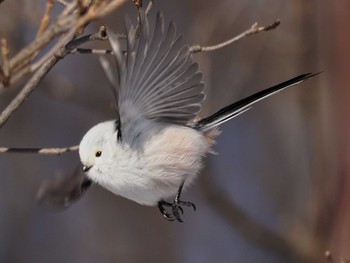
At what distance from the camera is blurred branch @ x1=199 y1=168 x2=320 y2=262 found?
213 cm

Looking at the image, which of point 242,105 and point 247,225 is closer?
point 242,105

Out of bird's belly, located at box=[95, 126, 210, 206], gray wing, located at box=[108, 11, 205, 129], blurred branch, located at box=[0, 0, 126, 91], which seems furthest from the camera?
bird's belly, located at box=[95, 126, 210, 206]

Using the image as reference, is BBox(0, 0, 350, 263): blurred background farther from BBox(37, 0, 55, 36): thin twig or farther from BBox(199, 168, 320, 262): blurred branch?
BBox(37, 0, 55, 36): thin twig

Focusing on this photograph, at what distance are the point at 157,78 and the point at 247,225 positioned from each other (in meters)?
1.20

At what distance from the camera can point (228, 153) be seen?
255cm

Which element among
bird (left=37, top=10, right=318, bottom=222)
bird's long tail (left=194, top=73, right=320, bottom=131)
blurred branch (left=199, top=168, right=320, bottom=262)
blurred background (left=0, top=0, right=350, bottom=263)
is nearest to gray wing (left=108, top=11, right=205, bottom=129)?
bird (left=37, top=10, right=318, bottom=222)

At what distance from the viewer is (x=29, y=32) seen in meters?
2.28

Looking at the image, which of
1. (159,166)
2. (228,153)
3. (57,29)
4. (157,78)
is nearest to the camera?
(57,29)

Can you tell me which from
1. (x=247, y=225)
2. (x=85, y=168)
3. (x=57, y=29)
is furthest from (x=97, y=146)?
(x=247, y=225)

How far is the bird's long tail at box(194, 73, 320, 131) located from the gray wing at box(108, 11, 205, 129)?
131 mm

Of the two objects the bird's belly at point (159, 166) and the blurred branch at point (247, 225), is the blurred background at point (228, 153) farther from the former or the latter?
the bird's belly at point (159, 166)

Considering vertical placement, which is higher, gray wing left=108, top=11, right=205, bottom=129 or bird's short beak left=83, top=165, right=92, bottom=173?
gray wing left=108, top=11, right=205, bottom=129

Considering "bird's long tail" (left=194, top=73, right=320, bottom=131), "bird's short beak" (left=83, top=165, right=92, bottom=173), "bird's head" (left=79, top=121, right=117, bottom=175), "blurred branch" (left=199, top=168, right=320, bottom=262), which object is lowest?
"blurred branch" (left=199, top=168, right=320, bottom=262)

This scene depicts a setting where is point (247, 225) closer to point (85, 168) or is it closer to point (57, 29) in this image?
point (85, 168)
